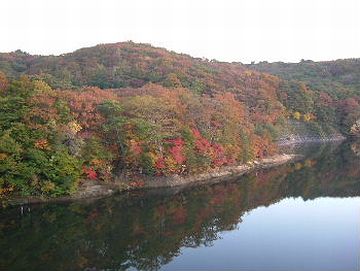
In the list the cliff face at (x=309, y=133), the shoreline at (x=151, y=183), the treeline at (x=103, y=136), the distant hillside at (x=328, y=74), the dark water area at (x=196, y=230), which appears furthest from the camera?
the distant hillside at (x=328, y=74)

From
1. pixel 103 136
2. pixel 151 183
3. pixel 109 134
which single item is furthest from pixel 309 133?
pixel 103 136

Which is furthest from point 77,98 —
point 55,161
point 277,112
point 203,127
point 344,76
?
point 344,76

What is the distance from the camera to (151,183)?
50.0 meters

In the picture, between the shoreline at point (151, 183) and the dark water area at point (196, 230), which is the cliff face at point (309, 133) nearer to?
the shoreline at point (151, 183)

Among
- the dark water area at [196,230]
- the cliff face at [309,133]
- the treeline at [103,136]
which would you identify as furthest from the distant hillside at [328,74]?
the dark water area at [196,230]

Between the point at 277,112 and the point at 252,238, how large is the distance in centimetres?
6109

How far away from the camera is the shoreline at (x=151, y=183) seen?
42.9 metres

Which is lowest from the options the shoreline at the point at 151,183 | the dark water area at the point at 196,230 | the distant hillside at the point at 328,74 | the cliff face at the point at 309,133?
the dark water area at the point at 196,230

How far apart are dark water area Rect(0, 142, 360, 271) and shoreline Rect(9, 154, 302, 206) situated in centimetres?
130

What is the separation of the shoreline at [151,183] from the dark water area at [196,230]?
1.30m

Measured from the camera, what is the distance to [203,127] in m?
56.9

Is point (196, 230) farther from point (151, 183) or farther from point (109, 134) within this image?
point (109, 134)

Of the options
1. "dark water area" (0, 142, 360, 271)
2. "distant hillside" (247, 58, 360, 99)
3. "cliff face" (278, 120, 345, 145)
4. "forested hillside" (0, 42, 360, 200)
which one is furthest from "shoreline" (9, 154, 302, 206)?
"distant hillside" (247, 58, 360, 99)

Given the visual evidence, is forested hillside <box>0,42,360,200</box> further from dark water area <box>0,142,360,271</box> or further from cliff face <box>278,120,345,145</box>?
cliff face <box>278,120,345,145</box>
